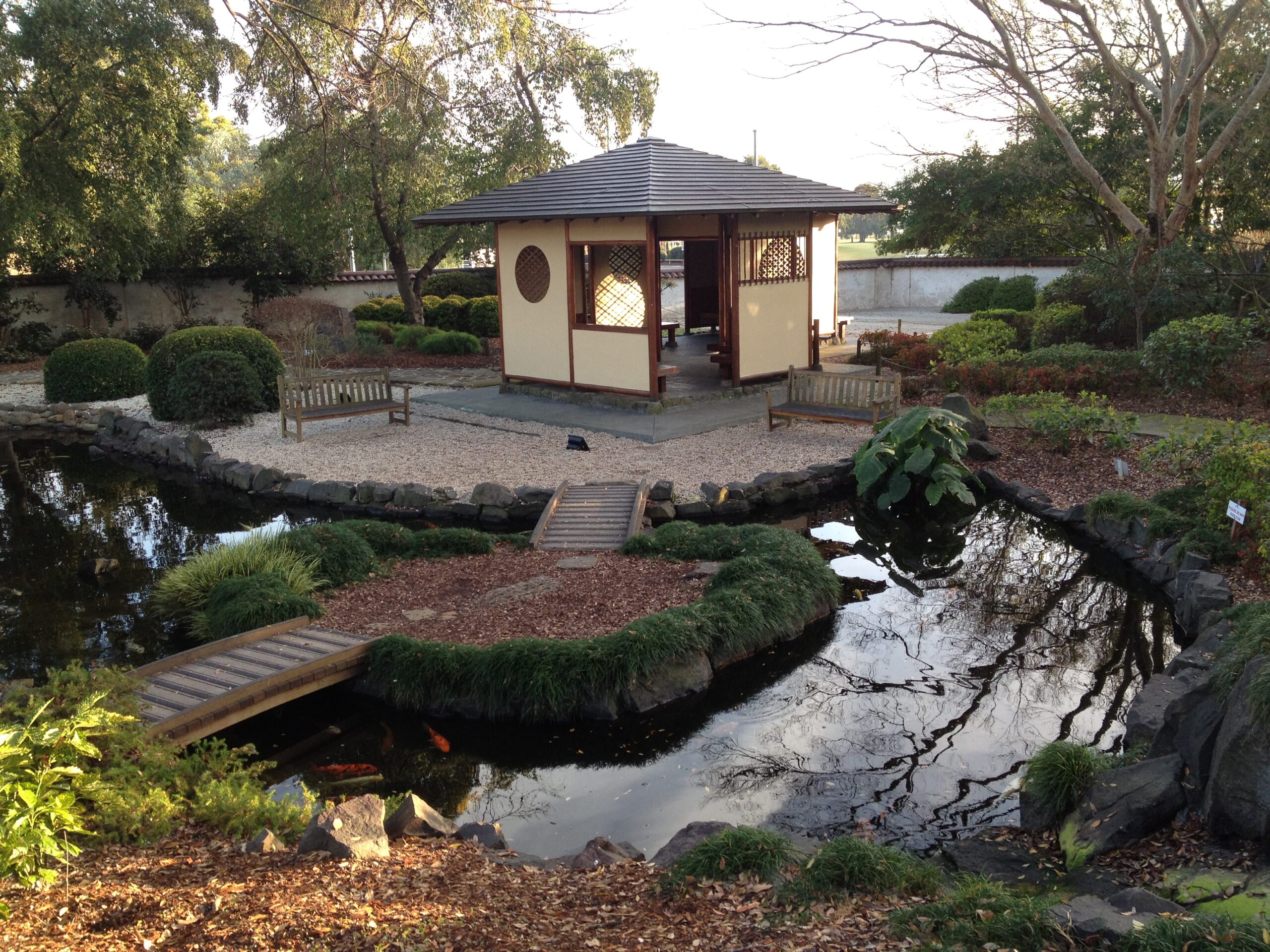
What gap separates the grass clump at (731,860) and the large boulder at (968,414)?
8273mm

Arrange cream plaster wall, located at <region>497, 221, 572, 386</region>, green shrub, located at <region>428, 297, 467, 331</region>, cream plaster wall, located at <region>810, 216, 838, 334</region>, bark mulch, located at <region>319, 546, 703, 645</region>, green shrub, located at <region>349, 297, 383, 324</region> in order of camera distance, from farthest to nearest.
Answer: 1. green shrub, located at <region>349, 297, 383, 324</region>
2. green shrub, located at <region>428, 297, 467, 331</region>
3. cream plaster wall, located at <region>810, 216, 838, 334</region>
4. cream plaster wall, located at <region>497, 221, 572, 386</region>
5. bark mulch, located at <region>319, 546, 703, 645</region>

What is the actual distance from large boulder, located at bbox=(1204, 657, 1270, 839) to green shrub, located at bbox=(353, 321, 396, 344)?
18.9 meters

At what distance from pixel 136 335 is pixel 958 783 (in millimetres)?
21631

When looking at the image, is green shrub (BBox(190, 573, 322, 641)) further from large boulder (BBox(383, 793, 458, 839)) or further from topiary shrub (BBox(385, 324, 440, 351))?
topiary shrub (BBox(385, 324, 440, 351))

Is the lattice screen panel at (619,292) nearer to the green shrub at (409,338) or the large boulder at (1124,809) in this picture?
the green shrub at (409,338)

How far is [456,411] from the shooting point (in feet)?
47.0

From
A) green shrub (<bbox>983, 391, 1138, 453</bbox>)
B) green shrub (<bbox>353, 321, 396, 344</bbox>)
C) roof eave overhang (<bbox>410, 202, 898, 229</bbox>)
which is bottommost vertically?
green shrub (<bbox>983, 391, 1138, 453</bbox>)

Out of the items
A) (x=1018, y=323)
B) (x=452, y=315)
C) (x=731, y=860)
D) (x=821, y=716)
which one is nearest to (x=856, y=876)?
(x=731, y=860)

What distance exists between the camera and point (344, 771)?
5328 mm

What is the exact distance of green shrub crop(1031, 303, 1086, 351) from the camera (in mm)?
16250

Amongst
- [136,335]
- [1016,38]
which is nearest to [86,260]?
[136,335]

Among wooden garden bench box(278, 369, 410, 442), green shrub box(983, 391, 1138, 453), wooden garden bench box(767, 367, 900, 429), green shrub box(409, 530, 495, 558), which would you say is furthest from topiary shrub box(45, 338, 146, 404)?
green shrub box(983, 391, 1138, 453)

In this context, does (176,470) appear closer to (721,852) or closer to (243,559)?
(243,559)

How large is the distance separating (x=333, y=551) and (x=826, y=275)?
14638mm
